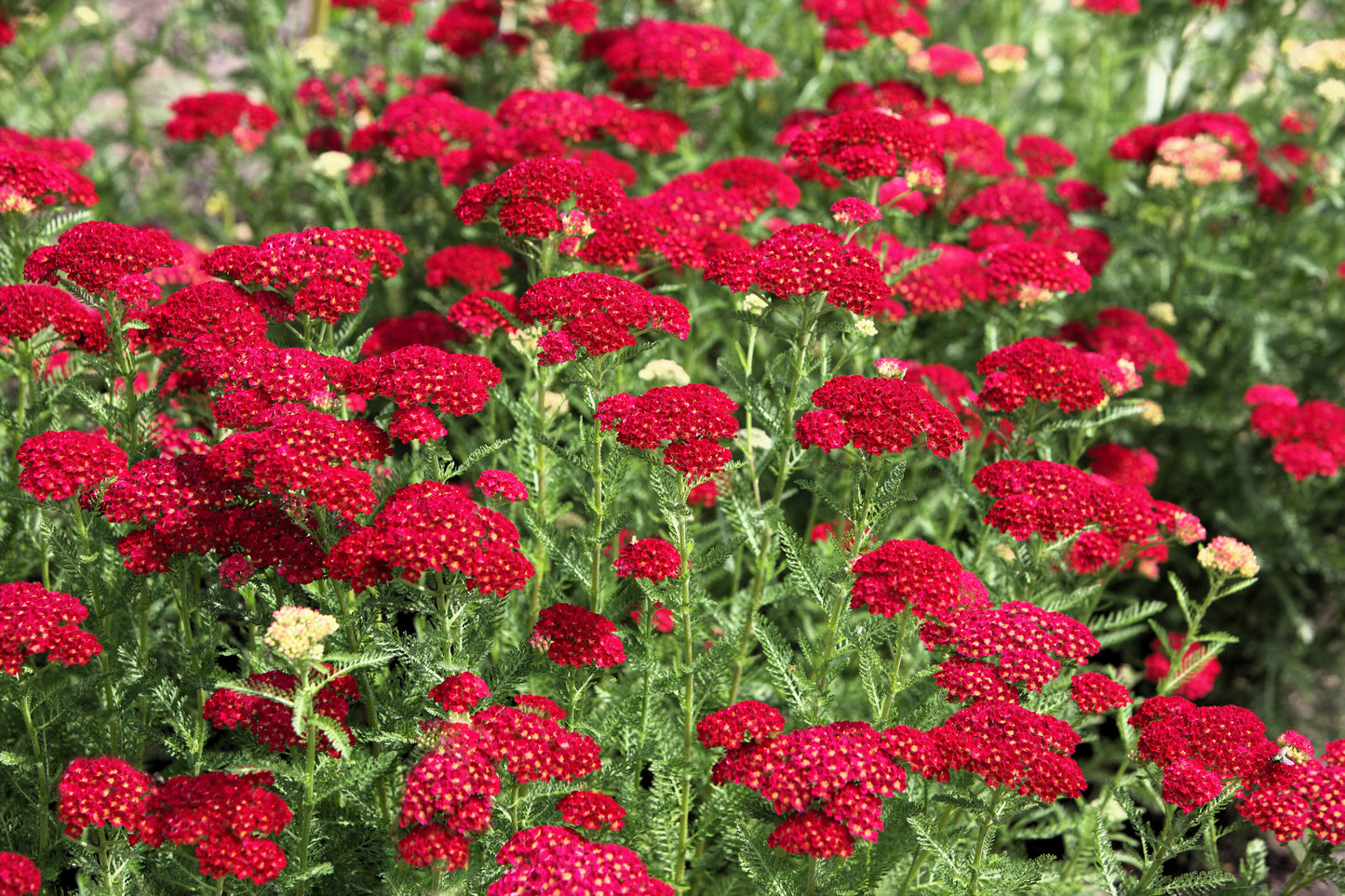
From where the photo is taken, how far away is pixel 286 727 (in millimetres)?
2848

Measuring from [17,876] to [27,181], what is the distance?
2338 mm

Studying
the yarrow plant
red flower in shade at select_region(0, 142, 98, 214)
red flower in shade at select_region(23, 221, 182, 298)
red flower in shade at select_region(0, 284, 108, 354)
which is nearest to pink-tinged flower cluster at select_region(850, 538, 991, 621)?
the yarrow plant

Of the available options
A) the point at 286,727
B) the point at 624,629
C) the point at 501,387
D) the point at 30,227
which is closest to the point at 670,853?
the point at 624,629

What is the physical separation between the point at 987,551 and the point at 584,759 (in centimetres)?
189

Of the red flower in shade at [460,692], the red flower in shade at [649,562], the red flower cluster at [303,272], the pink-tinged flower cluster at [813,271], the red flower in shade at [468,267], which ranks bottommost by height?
the red flower in shade at [460,692]

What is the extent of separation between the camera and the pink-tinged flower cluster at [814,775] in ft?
8.39

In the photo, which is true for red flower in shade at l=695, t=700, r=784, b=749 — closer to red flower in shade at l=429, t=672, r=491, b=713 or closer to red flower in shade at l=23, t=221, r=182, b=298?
red flower in shade at l=429, t=672, r=491, b=713

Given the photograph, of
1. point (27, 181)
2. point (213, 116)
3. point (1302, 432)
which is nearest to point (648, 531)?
point (27, 181)

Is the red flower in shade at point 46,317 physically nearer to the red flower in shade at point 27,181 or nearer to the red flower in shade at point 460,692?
the red flower in shade at point 27,181

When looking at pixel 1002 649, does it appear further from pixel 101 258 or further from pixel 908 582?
pixel 101 258

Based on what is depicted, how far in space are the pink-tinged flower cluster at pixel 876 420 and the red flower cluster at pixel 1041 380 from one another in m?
0.45

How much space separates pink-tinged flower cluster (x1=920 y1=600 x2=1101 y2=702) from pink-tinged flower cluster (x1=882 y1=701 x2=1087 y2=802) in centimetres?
11

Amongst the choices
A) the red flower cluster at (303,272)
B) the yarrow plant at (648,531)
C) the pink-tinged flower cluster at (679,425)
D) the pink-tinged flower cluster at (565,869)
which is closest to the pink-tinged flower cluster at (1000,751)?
the yarrow plant at (648,531)

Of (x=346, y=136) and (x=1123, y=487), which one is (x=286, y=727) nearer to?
(x=1123, y=487)
